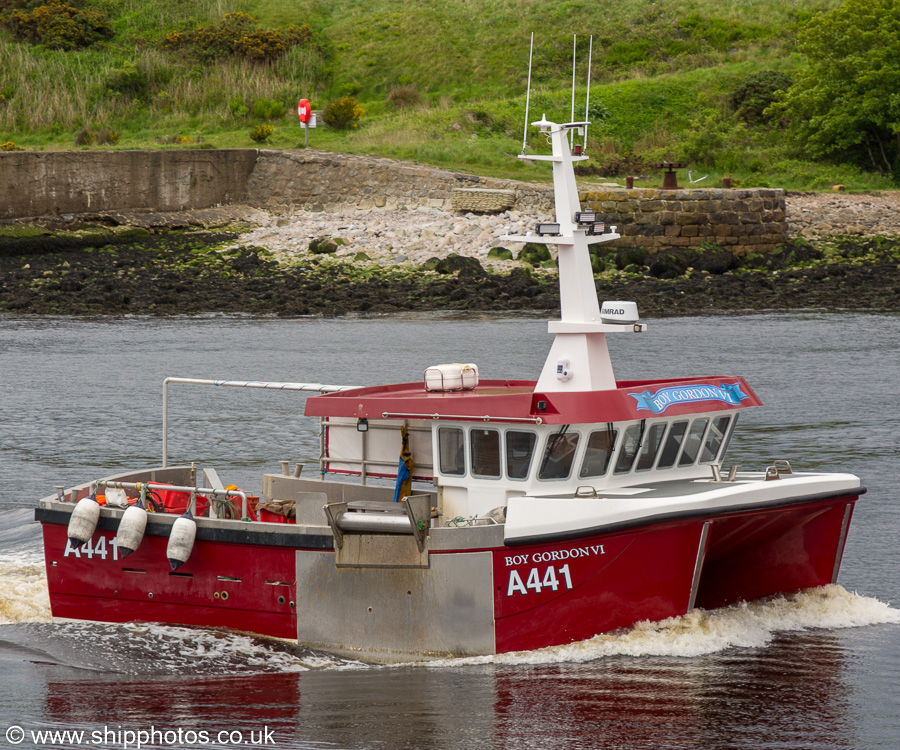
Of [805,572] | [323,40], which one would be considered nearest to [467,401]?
[805,572]

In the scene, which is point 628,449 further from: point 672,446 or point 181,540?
point 181,540

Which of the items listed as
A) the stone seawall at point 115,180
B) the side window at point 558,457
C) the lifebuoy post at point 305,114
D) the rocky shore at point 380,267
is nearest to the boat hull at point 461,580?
the side window at point 558,457

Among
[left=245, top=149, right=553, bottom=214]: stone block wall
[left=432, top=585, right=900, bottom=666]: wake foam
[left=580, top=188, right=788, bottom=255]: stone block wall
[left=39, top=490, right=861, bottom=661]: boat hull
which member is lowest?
[left=432, top=585, right=900, bottom=666]: wake foam

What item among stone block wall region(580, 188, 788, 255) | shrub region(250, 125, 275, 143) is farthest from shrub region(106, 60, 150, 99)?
stone block wall region(580, 188, 788, 255)

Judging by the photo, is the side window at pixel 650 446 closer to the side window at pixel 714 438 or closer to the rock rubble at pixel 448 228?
the side window at pixel 714 438

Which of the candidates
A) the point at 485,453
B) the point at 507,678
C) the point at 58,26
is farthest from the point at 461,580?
the point at 58,26

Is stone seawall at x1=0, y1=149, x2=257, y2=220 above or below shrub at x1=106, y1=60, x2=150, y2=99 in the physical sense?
below

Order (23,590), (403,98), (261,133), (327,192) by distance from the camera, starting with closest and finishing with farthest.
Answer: (23,590) → (327,192) → (261,133) → (403,98)

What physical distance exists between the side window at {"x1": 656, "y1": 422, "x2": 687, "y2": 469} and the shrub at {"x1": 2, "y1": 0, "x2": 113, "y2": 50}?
60152 mm

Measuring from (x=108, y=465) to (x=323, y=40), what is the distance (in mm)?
49532

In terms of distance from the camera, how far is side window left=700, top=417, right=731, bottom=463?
11.9 meters

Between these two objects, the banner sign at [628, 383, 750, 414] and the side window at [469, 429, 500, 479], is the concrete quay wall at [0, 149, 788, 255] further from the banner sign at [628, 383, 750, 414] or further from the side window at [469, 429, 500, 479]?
the side window at [469, 429, 500, 479]

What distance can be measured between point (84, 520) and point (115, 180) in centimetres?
3820

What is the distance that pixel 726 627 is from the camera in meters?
11.8
